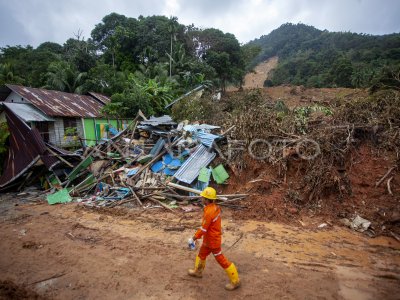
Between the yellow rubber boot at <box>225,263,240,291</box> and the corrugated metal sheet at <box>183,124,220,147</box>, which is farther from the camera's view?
the corrugated metal sheet at <box>183,124,220,147</box>

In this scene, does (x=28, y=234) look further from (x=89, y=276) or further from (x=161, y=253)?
(x=161, y=253)

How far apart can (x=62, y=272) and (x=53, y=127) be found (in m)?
14.3

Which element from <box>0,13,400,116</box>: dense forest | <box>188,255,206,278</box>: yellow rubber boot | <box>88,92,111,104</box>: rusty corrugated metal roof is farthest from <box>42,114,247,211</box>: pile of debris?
<box>88,92,111,104</box>: rusty corrugated metal roof

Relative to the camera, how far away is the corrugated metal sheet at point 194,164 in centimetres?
872

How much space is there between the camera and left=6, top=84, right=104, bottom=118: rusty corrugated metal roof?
15910mm

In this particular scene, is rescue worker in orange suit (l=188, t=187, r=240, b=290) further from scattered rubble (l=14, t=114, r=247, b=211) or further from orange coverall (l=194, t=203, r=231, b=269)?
scattered rubble (l=14, t=114, r=247, b=211)

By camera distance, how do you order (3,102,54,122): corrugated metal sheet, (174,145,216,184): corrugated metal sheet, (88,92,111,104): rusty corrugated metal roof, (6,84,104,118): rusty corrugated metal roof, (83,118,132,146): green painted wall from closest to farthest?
1. (174,145,216,184): corrugated metal sheet
2. (3,102,54,122): corrugated metal sheet
3. (6,84,104,118): rusty corrugated metal roof
4. (83,118,132,146): green painted wall
5. (88,92,111,104): rusty corrugated metal roof

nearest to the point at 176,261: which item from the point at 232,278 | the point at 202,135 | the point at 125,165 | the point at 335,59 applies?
the point at 232,278

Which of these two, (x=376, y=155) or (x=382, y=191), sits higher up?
(x=376, y=155)

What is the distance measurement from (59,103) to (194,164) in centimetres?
1316

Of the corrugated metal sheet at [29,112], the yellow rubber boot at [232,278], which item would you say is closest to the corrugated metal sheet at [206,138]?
the yellow rubber boot at [232,278]

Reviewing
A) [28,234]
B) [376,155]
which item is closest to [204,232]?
[28,234]

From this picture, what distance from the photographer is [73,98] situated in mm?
19641

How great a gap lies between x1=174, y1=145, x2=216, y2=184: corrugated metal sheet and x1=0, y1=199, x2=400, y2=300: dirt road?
5.94 feet
